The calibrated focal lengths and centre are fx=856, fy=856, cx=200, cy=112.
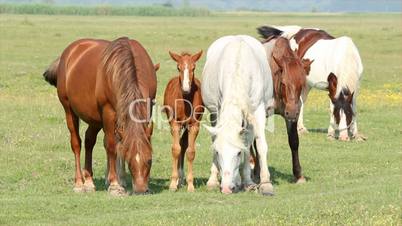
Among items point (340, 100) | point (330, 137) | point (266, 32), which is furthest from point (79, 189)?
point (340, 100)

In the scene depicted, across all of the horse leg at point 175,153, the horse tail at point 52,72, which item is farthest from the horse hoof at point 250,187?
the horse tail at point 52,72

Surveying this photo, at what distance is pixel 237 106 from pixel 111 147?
70.0 inches

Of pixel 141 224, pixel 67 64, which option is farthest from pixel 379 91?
pixel 141 224

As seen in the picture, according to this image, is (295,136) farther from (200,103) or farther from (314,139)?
(314,139)

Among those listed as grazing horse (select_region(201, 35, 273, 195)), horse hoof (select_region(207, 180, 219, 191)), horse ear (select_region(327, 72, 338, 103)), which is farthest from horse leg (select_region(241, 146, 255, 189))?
horse ear (select_region(327, 72, 338, 103))

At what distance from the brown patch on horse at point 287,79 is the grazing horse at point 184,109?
1172mm

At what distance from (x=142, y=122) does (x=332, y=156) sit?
6042 millimetres

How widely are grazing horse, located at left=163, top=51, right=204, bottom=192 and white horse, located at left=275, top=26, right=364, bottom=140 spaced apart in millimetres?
6098

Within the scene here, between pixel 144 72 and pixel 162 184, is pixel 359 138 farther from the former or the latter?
pixel 144 72

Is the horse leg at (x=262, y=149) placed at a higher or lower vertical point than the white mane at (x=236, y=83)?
lower

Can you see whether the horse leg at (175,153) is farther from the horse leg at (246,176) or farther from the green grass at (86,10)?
the green grass at (86,10)

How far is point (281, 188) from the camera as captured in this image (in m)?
12.3

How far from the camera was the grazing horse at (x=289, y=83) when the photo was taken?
12.0m

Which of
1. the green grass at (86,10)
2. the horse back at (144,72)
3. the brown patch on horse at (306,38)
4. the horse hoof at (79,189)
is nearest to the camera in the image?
the horse back at (144,72)
